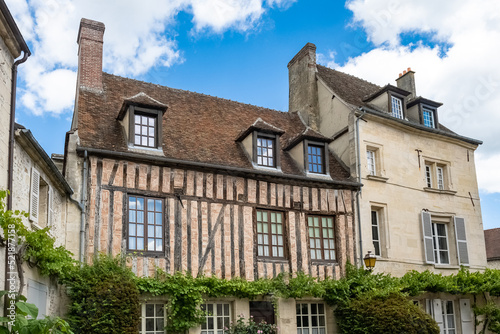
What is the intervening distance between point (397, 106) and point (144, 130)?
23.7 feet

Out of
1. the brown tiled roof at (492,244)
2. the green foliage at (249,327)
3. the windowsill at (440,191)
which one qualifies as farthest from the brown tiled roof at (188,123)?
the brown tiled roof at (492,244)

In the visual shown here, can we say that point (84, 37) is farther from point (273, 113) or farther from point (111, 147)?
point (273, 113)

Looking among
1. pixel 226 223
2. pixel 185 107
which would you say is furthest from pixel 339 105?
pixel 226 223

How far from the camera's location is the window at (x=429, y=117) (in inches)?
604

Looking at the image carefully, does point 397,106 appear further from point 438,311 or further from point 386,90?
point 438,311

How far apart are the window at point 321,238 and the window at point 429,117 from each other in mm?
4867

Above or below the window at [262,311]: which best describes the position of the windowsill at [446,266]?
above

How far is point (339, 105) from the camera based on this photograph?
14219 mm

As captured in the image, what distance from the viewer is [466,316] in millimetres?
13773

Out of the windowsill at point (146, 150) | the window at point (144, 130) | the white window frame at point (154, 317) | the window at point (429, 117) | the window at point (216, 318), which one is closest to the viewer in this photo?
the white window frame at point (154, 317)

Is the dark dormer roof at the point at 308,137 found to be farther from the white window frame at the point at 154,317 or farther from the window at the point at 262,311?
the white window frame at the point at 154,317

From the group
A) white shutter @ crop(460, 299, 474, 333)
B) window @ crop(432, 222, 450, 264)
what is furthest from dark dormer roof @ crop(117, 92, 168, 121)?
white shutter @ crop(460, 299, 474, 333)

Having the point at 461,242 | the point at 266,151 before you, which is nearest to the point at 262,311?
the point at 266,151

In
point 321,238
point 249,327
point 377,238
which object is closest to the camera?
point 249,327
